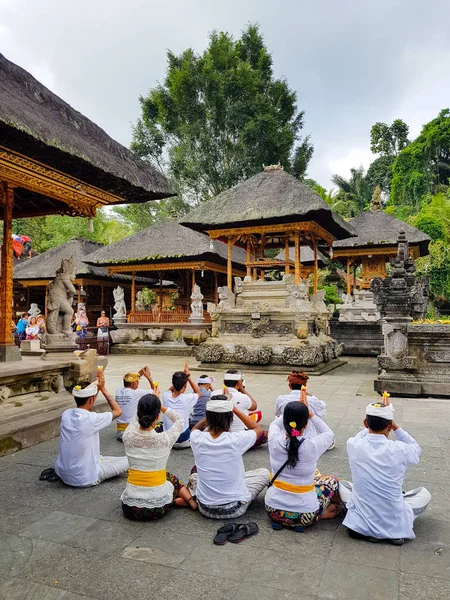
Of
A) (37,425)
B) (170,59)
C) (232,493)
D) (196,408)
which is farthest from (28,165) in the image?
(170,59)

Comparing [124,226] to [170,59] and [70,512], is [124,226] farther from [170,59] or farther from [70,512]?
[70,512]

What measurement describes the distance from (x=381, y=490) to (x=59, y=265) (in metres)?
23.7

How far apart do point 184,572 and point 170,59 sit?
35681 mm

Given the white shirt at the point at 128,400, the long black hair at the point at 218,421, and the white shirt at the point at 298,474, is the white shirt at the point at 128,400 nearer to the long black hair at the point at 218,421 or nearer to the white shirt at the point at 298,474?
the long black hair at the point at 218,421

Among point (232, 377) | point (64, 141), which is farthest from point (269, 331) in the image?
point (64, 141)

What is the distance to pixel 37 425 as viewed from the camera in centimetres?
584

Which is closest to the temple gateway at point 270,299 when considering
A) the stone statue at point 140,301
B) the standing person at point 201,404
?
the standing person at point 201,404

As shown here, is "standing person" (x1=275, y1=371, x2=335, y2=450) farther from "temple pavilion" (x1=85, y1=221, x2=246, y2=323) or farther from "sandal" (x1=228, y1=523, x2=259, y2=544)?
"temple pavilion" (x1=85, y1=221, x2=246, y2=323)

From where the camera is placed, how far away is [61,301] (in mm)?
7496

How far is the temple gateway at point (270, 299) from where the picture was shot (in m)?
13.5

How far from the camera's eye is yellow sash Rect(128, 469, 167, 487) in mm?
3570

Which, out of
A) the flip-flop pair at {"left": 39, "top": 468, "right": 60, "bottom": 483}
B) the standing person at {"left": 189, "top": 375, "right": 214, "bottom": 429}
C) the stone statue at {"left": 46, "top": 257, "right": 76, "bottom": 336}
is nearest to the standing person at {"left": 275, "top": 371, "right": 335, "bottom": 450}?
the standing person at {"left": 189, "top": 375, "right": 214, "bottom": 429}

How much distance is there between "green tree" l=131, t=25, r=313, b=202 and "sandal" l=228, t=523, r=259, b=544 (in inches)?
1121

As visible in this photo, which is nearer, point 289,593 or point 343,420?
point 289,593
